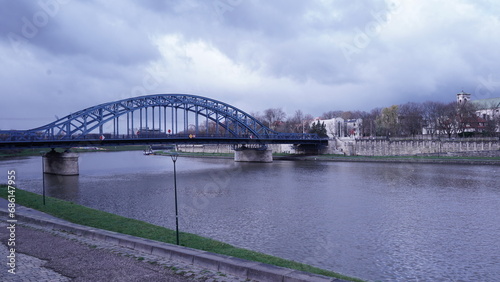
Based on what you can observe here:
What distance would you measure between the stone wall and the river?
24077 millimetres

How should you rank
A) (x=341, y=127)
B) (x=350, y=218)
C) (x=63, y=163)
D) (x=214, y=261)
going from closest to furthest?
(x=214, y=261) < (x=350, y=218) < (x=63, y=163) < (x=341, y=127)

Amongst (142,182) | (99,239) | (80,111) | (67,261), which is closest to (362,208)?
(99,239)

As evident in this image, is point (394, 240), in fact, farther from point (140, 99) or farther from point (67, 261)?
point (140, 99)

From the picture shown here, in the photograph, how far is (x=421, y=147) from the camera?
5372 cm

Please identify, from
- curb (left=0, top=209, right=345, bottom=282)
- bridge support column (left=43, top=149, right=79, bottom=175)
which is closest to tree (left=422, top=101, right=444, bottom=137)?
bridge support column (left=43, top=149, right=79, bottom=175)

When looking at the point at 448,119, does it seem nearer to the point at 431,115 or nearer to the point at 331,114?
the point at 431,115

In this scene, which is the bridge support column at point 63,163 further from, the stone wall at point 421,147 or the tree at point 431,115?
the tree at point 431,115

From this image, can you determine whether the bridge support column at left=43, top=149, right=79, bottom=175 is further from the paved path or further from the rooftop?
the rooftop

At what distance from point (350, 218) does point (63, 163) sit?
30321mm

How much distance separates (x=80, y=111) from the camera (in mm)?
44281

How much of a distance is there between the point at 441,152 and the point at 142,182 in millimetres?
37631

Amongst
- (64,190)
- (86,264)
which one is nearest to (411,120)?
(64,190)

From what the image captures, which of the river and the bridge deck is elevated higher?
the bridge deck

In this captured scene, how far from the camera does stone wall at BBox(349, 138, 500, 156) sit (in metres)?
49.7
